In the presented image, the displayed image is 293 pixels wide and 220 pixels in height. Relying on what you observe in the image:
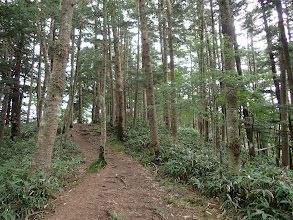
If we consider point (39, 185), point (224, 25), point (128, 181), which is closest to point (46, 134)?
point (39, 185)

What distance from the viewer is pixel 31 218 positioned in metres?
3.09

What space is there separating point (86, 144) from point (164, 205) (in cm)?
896

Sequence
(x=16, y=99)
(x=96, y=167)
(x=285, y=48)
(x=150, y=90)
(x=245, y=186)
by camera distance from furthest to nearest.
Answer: (x=16, y=99), (x=285, y=48), (x=150, y=90), (x=96, y=167), (x=245, y=186)

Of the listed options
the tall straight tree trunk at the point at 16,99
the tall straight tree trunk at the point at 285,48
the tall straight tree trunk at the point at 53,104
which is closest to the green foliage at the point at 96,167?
the tall straight tree trunk at the point at 53,104

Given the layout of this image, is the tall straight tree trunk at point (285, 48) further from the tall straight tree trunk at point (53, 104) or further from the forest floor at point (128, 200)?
the tall straight tree trunk at point (53, 104)

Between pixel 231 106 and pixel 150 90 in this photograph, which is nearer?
pixel 231 106

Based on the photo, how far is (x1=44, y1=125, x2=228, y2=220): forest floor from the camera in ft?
11.2

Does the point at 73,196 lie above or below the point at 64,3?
below

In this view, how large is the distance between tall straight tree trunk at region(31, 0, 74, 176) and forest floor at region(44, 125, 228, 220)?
3.56 feet

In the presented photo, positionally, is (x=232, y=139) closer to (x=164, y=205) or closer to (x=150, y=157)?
(x=164, y=205)

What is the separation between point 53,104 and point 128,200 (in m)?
3.22

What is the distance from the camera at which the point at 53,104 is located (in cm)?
415

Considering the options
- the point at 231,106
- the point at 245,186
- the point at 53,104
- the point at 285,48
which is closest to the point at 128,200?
the point at 245,186

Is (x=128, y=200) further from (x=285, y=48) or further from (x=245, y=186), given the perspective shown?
(x=285, y=48)
